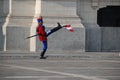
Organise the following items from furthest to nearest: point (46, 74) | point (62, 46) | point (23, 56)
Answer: point (62, 46)
point (23, 56)
point (46, 74)

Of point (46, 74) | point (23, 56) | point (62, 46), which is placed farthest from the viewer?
point (62, 46)

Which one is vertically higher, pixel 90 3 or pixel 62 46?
pixel 90 3

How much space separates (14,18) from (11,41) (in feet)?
3.82

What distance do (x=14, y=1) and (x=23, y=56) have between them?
22.2 ft

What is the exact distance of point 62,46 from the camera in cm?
2706

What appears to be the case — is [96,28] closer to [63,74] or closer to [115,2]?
[115,2]

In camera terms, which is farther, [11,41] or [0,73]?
[11,41]

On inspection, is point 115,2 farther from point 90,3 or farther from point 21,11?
point 21,11

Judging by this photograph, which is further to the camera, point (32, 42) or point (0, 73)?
point (32, 42)

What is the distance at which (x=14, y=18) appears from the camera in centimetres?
2759

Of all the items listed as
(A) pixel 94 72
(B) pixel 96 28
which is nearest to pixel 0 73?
(A) pixel 94 72

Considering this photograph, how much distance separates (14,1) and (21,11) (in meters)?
0.61

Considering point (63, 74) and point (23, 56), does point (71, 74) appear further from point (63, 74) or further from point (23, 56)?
point (23, 56)

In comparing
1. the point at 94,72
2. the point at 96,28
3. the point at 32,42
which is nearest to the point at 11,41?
the point at 32,42
